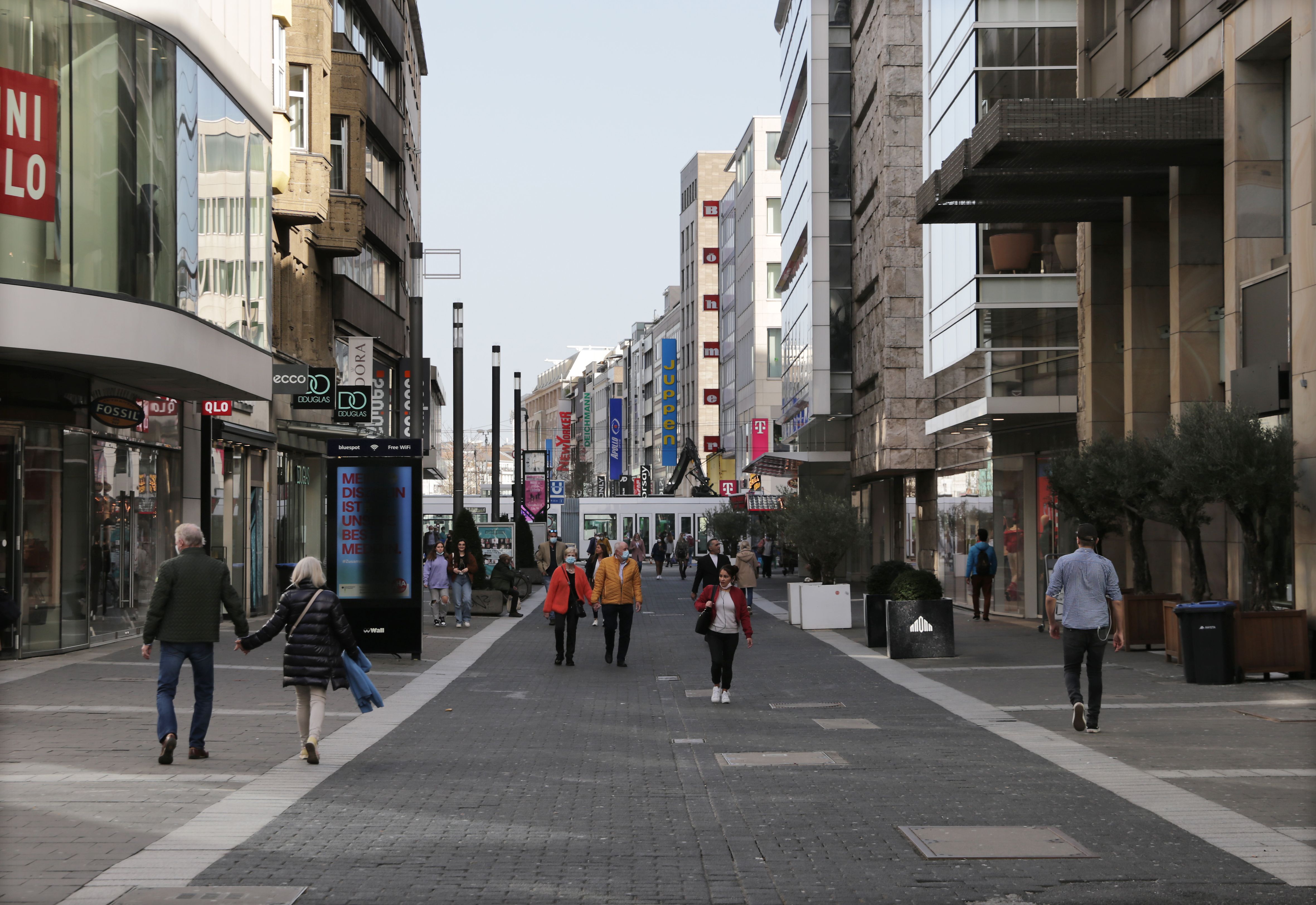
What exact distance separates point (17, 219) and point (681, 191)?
374ft

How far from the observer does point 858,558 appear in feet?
175

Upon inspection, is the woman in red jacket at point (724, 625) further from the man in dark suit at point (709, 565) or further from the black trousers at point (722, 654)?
the man in dark suit at point (709, 565)

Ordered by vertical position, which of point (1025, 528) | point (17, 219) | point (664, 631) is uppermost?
point (17, 219)

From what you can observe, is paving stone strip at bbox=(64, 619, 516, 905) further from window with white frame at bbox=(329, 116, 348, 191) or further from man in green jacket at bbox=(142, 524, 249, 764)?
window with white frame at bbox=(329, 116, 348, 191)

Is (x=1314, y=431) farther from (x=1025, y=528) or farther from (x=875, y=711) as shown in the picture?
(x=1025, y=528)

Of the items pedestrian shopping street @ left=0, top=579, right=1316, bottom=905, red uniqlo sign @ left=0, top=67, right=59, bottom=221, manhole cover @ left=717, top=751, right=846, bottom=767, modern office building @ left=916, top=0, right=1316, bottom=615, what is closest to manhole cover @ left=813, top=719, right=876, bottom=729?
pedestrian shopping street @ left=0, top=579, right=1316, bottom=905

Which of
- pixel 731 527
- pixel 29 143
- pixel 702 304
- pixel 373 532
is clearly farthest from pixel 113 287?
pixel 702 304

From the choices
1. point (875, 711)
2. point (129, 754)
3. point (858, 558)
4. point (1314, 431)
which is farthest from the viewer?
point (858, 558)

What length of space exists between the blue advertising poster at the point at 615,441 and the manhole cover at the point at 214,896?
433 feet

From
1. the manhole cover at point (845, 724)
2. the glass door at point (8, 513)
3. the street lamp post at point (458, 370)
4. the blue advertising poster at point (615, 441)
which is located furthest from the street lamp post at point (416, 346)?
the blue advertising poster at point (615, 441)

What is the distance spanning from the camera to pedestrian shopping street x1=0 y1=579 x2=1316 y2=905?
282 inches

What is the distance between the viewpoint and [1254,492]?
16.8m

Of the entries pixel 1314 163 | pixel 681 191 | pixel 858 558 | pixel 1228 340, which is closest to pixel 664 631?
pixel 1228 340

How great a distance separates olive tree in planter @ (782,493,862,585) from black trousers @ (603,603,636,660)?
997 centimetres
